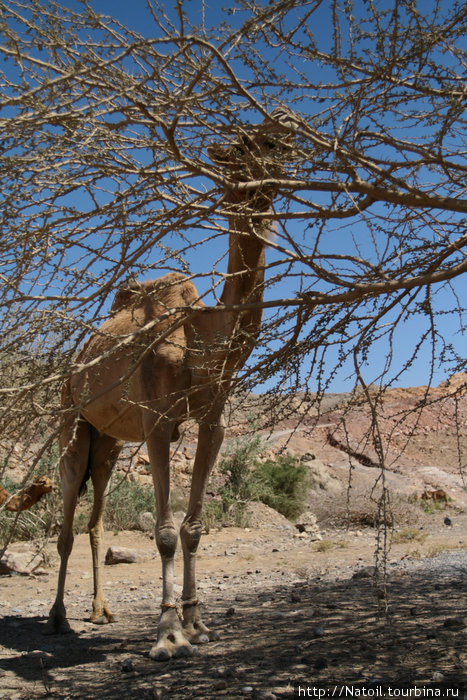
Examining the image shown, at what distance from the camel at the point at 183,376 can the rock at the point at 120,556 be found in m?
2.62

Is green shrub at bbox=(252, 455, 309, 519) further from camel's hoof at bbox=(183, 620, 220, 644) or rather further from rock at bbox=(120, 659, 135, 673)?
rock at bbox=(120, 659, 135, 673)

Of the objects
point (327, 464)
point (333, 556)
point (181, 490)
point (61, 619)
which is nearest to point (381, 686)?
point (61, 619)

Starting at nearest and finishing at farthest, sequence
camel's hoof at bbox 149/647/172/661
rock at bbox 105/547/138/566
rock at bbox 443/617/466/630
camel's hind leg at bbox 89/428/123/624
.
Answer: rock at bbox 443/617/466/630
camel's hoof at bbox 149/647/172/661
camel's hind leg at bbox 89/428/123/624
rock at bbox 105/547/138/566

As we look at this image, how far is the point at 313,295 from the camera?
3.76 metres

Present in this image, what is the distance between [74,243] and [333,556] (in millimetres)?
7195

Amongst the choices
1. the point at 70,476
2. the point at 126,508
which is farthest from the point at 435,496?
the point at 70,476

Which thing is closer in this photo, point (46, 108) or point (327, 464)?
point (46, 108)

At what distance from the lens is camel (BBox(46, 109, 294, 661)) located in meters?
4.00

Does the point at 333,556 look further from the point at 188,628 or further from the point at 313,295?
the point at 313,295

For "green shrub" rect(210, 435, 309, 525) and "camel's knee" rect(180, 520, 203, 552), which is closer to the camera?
"camel's knee" rect(180, 520, 203, 552)

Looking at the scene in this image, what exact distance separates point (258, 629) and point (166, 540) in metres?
1.01

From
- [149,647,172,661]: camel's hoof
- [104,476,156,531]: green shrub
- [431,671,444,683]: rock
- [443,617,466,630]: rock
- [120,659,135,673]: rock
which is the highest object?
[104,476,156,531]: green shrub

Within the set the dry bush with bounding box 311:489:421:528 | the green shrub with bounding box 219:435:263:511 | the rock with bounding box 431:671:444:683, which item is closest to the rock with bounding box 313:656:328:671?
the rock with bounding box 431:671:444:683

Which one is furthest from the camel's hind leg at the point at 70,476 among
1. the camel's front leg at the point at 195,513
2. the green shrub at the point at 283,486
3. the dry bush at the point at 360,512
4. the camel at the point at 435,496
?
the camel at the point at 435,496
